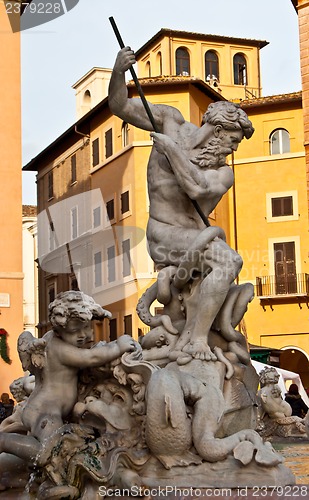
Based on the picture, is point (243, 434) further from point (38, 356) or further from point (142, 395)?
point (38, 356)

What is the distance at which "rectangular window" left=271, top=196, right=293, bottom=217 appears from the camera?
129 ft

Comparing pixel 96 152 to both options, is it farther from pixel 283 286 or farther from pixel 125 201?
pixel 283 286

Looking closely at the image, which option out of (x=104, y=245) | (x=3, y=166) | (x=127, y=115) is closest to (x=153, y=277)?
(x=104, y=245)

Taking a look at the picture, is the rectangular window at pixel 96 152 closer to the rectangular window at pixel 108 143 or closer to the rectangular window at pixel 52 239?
the rectangular window at pixel 108 143

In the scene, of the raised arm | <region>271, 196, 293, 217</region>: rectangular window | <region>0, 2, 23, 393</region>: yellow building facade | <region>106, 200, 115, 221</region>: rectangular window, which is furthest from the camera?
<region>106, 200, 115, 221</region>: rectangular window

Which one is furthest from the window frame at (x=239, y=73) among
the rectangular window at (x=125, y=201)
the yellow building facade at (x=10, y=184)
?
the yellow building facade at (x=10, y=184)

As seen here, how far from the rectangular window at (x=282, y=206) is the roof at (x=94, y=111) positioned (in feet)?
14.9

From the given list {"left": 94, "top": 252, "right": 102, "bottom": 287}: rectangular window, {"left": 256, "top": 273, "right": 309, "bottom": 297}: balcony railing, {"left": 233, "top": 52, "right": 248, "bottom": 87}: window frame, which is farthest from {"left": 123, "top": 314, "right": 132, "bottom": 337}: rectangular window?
{"left": 233, "top": 52, "right": 248, "bottom": 87}: window frame

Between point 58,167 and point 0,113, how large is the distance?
20647 millimetres

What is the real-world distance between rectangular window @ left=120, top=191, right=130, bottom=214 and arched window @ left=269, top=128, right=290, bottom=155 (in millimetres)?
6217

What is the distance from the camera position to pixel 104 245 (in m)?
40.1

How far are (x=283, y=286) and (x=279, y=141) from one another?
630 cm

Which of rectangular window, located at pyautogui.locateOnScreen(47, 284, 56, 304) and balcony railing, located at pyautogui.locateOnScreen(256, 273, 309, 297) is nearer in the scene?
balcony railing, located at pyautogui.locateOnScreen(256, 273, 309, 297)

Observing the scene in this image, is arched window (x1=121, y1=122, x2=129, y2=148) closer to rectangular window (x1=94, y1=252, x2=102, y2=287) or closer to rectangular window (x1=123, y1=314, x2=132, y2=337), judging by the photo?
rectangular window (x1=94, y1=252, x2=102, y2=287)
